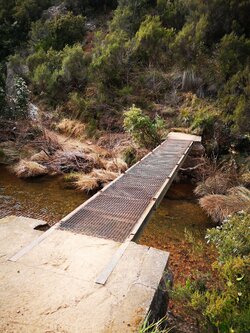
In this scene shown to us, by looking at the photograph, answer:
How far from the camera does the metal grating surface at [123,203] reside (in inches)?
139

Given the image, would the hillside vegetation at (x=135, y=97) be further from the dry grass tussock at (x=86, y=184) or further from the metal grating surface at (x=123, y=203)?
the metal grating surface at (x=123, y=203)

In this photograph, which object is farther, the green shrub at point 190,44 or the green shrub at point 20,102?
the green shrub at point 190,44

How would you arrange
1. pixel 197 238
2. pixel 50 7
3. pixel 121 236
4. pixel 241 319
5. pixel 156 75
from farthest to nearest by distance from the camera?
1. pixel 50 7
2. pixel 156 75
3. pixel 197 238
4. pixel 121 236
5. pixel 241 319

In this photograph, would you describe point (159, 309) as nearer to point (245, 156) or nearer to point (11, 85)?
point (245, 156)

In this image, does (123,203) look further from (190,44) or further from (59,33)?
(59,33)

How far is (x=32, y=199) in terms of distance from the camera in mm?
6527

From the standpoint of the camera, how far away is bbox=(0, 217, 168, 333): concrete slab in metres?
2.08

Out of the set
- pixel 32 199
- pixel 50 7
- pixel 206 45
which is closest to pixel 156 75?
pixel 206 45

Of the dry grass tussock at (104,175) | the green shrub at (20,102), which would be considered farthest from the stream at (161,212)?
the green shrub at (20,102)

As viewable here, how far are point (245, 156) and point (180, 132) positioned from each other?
94.3 inches

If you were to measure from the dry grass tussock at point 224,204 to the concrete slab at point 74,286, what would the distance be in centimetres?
325

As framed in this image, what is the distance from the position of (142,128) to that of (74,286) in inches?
266

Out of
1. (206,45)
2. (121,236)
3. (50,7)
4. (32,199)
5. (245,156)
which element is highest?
(50,7)

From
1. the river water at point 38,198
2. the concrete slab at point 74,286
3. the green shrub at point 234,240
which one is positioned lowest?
the river water at point 38,198
